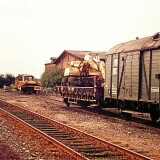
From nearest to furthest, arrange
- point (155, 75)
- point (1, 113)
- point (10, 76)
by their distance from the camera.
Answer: point (155, 75), point (1, 113), point (10, 76)

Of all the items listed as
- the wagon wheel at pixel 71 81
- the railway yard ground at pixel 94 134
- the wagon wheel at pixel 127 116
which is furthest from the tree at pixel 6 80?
the wagon wheel at pixel 127 116

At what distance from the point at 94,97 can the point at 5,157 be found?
449 inches

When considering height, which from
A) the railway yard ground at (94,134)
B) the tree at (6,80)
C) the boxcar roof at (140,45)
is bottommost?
the railway yard ground at (94,134)

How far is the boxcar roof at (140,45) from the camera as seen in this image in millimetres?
13647

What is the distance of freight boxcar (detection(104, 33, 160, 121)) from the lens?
13344 mm

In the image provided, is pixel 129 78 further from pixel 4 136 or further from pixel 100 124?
pixel 4 136

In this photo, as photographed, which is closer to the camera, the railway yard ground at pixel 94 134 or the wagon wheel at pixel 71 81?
the railway yard ground at pixel 94 134

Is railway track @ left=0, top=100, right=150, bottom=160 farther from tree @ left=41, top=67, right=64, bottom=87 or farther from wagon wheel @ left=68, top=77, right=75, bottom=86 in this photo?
tree @ left=41, top=67, right=64, bottom=87

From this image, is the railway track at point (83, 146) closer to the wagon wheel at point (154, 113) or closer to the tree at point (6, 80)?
the wagon wheel at point (154, 113)

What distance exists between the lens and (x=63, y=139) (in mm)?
10633

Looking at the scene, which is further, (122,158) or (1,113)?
(1,113)

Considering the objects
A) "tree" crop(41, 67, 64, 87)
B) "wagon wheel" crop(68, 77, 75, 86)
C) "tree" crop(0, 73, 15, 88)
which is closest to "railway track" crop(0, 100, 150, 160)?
"wagon wheel" crop(68, 77, 75, 86)

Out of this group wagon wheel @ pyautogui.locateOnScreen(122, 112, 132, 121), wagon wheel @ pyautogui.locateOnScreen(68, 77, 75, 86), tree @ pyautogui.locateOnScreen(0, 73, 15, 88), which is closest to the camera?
wagon wheel @ pyautogui.locateOnScreen(122, 112, 132, 121)

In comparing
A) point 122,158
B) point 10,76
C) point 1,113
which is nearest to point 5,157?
point 122,158
